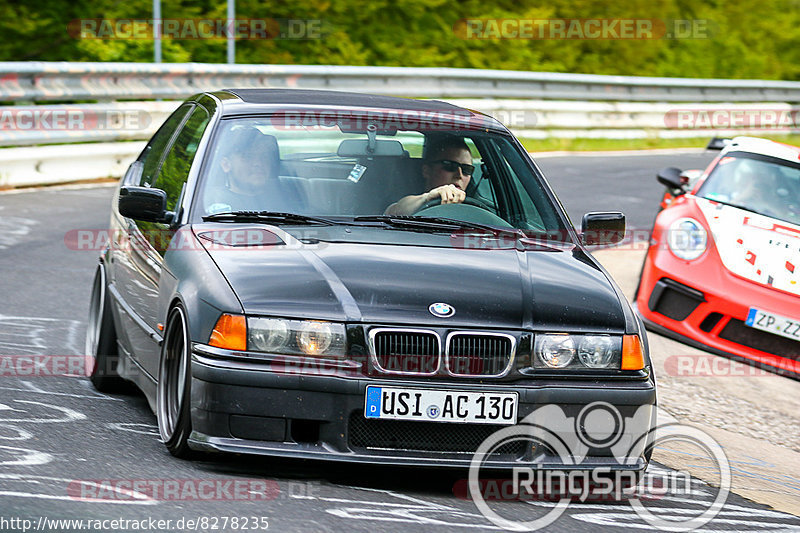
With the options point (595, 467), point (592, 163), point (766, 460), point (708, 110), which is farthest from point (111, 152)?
point (708, 110)

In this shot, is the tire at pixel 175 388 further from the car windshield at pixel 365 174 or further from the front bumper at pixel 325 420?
the car windshield at pixel 365 174

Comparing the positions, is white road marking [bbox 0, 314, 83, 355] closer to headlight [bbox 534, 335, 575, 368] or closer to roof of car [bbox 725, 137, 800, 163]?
headlight [bbox 534, 335, 575, 368]

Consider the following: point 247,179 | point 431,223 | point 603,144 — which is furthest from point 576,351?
point 603,144

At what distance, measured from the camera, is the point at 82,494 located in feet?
14.7

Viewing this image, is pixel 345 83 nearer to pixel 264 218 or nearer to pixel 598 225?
pixel 598 225

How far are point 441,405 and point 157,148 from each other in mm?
2889

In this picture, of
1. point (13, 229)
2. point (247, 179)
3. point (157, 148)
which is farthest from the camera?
point (13, 229)

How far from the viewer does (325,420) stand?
4.69m

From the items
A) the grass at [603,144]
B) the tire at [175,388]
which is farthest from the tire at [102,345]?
the grass at [603,144]

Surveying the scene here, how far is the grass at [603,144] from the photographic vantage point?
21.3m

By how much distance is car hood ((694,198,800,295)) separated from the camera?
916 cm

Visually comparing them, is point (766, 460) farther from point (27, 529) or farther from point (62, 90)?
point (62, 90)

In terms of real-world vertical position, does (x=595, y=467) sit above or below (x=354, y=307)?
below

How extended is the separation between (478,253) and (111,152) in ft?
33.1
